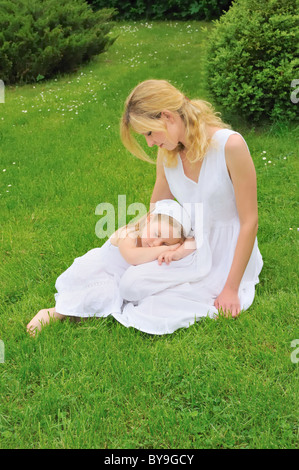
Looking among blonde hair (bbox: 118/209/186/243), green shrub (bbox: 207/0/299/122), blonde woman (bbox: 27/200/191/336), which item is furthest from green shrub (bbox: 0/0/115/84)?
blonde woman (bbox: 27/200/191/336)

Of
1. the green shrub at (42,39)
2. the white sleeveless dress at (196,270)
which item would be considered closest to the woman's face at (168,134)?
the white sleeveless dress at (196,270)

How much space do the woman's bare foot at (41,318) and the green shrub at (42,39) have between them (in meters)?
6.74

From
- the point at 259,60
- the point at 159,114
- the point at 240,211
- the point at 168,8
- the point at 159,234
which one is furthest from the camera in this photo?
the point at 168,8

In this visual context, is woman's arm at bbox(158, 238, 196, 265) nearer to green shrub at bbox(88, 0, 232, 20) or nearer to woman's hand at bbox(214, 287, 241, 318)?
woman's hand at bbox(214, 287, 241, 318)

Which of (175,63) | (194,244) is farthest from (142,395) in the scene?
(175,63)

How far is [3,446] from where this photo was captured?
2.59m

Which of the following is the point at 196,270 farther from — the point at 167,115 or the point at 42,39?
the point at 42,39

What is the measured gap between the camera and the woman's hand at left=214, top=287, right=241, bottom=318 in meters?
3.31

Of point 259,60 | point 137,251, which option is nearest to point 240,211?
point 137,251

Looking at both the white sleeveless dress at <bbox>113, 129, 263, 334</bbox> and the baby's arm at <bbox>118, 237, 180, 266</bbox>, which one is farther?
the baby's arm at <bbox>118, 237, 180, 266</bbox>

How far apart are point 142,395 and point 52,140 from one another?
4781 millimetres

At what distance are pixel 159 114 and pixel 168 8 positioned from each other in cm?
1254

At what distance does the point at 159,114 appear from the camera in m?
3.05
